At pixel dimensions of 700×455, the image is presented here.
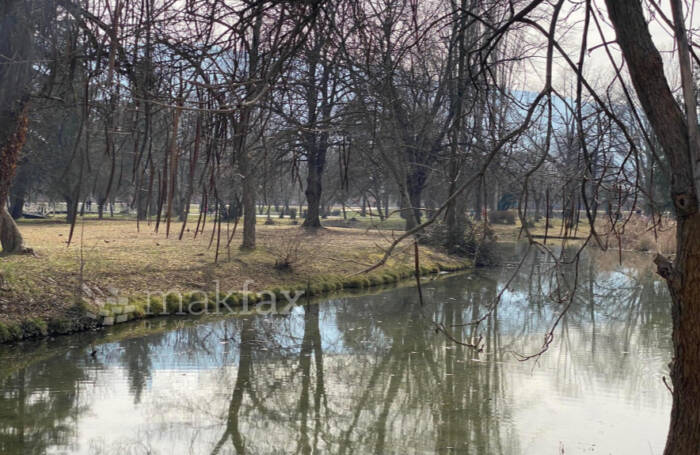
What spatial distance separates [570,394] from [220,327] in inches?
216

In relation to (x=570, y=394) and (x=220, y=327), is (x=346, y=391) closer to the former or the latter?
(x=570, y=394)

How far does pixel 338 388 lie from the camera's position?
7742mm

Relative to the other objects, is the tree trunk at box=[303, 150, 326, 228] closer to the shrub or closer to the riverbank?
the riverbank

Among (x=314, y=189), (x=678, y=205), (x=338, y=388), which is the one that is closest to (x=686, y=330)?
(x=678, y=205)

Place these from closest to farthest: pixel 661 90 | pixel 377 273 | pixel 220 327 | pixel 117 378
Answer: pixel 661 90, pixel 117 378, pixel 220 327, pixel 377 273

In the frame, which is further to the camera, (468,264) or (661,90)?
(468,264)

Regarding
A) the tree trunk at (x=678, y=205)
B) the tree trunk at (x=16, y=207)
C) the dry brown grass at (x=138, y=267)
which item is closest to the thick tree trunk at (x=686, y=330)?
the tree trunk at (x=678, y=205)

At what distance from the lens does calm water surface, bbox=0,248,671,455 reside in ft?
19.8

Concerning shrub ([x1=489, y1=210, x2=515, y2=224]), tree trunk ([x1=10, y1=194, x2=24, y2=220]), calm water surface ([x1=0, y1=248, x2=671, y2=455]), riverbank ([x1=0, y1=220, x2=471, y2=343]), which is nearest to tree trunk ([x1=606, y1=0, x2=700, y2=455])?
calm water surface ([x1=0, y1=248, x2=671, y2=455])

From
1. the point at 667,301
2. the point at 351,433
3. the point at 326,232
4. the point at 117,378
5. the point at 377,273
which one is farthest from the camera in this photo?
the point at 326,232

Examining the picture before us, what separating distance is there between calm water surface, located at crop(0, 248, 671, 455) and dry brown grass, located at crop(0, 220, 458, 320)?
0.99 m

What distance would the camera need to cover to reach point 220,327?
10758 millimetres

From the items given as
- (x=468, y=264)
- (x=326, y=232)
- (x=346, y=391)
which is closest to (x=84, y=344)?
(x=346, y=391)

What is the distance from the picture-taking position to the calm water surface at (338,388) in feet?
19.8
